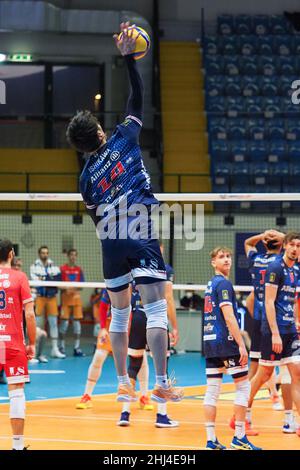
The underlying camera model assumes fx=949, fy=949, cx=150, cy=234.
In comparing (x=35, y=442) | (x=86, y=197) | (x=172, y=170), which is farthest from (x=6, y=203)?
(x=86, y=197)

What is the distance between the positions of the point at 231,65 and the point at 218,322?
665 inches

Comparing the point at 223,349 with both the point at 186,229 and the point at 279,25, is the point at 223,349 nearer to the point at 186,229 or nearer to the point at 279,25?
the point at 186,229

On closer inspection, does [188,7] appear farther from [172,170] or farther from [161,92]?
[172,170]

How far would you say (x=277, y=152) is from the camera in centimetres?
2341

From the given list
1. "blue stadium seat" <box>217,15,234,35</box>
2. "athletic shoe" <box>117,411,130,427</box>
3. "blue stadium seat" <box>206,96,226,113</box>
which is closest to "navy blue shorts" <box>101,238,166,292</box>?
"athletic shoe" <box>117,411,130,427</box>

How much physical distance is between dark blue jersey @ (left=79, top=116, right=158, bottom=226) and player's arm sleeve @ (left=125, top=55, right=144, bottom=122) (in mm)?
44

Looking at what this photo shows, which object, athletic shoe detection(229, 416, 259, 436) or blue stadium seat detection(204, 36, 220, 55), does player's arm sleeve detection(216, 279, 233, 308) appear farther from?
blue stadium seat detection(204, 36, 220, 55)

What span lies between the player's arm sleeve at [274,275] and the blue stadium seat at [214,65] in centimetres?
1587

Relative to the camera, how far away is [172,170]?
76.2 ft

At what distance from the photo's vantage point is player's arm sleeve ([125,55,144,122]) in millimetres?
6375

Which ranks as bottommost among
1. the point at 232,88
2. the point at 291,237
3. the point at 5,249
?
Result: the point at 5,249

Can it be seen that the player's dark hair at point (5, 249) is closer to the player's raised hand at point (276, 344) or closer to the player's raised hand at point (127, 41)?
the player's raised hand at point (127, 41)

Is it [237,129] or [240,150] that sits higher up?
[237,129]

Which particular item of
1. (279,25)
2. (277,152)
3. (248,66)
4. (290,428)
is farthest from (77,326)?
(279,25)
